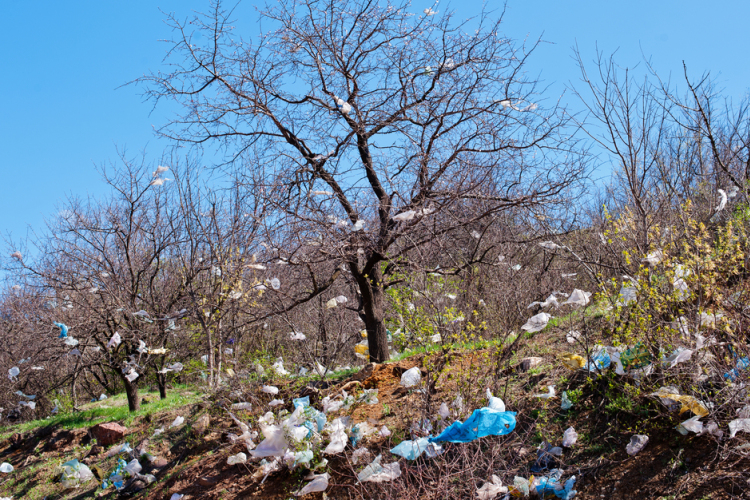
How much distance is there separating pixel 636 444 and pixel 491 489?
3.34 ft

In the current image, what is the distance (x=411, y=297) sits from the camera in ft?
22.5

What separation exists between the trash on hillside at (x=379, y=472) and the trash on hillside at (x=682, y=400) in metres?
1.81

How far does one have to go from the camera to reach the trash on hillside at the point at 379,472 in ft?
11.7

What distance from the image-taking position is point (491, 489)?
337 cm

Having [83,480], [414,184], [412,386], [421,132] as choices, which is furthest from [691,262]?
[83,480]

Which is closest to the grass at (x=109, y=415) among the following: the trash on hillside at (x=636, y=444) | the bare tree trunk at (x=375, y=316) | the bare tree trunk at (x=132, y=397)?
the bare tree trunk at (x=132, y=397)

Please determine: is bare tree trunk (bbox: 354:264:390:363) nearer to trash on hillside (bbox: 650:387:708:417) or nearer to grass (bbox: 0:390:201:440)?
grass (bbox: 0:390:201:440)

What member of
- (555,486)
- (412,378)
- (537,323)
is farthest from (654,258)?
(412,378)

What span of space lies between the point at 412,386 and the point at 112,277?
296 inches

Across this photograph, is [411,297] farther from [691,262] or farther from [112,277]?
[112,277]

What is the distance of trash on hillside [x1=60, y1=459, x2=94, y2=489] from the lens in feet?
21.7

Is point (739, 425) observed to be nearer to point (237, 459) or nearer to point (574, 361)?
point (574, 361)

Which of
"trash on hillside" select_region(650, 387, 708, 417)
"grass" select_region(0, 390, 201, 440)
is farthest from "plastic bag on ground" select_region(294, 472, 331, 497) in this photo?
"grass" select_region(0, 390, 201, 440)

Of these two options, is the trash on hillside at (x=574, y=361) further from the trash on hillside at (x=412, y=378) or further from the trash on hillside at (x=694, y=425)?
the trash on hillside at (x=412, y=378)
